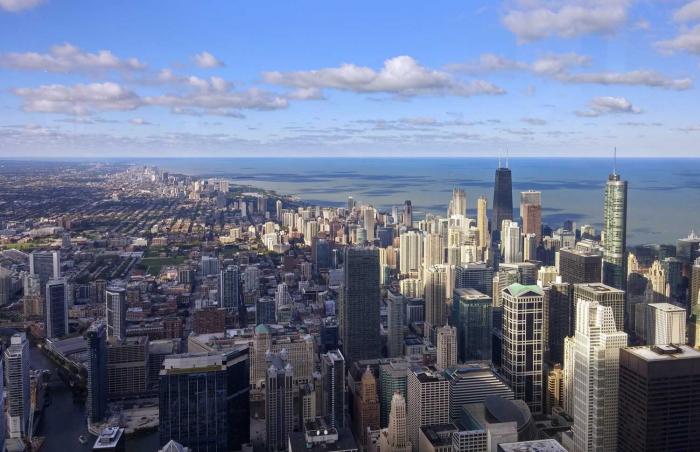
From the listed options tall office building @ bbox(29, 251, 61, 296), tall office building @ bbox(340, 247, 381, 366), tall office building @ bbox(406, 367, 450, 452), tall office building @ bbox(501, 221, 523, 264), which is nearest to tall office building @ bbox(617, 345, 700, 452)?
tall office building @ bbox(406, 367, 450, 452)

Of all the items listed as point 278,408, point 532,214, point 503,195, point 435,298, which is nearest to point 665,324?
point 435,298

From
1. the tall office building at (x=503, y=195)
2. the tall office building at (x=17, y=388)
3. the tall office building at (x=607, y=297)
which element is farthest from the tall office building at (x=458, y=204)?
the tall office building at (x=17, y=388)

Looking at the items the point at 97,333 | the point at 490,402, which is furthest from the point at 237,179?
the point at 490,402

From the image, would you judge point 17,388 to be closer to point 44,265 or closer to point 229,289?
point 44,265

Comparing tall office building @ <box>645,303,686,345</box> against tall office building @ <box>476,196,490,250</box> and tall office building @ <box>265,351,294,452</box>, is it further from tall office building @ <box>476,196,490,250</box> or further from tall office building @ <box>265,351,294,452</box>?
tall office building @ <box>476,196,490,250</box>

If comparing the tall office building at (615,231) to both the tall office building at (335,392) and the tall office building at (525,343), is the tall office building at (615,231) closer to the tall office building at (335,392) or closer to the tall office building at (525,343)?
the tall office building at (525,343)
